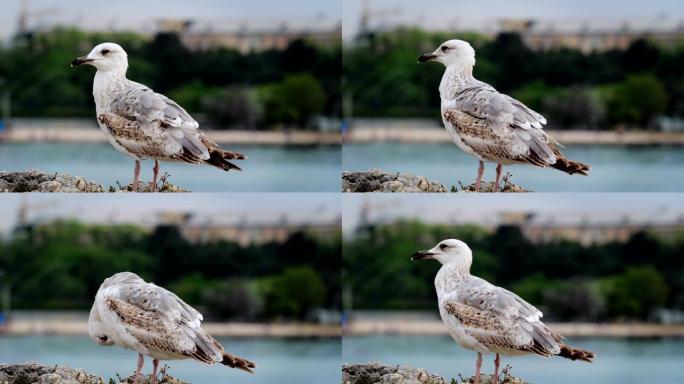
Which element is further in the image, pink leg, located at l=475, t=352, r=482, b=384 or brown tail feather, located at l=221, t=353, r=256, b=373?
brown tail feather, located at l=221, t=353, r=256, b=373

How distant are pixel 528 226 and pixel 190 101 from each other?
8.89 feet

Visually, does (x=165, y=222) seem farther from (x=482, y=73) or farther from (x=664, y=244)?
(x=664, y=244)

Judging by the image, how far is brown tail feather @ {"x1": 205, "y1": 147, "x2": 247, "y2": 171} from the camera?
1044 centimetres

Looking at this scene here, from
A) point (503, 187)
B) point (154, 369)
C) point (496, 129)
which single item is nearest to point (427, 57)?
point (496, 129)

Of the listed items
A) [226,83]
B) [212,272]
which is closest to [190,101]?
[226,83]

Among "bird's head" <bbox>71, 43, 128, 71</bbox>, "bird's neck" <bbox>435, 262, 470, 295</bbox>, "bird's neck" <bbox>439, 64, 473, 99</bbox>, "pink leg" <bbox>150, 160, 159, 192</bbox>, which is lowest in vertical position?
"bird's neck" <bbox>435, 262, 470, 295</bbox>

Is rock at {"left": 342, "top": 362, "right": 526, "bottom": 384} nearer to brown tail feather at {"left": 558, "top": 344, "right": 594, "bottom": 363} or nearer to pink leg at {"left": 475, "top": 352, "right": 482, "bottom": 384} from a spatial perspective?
pink leg at {"left": 475, "top": 352, "right": 482, "bottom": 384}

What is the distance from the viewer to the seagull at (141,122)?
10.2 metres

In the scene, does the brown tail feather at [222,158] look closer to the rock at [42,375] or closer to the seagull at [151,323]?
the seagull at [151,323]

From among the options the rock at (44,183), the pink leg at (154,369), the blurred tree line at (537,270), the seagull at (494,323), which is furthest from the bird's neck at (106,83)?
the seagull at (494,323)

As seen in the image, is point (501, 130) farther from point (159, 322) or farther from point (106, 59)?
point (106, 59)

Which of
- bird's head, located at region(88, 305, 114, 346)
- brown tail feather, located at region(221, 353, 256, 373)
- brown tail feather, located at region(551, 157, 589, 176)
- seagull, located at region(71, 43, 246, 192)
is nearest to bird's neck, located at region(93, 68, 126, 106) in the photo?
seagull, located at region(71, 43, 246, 192)

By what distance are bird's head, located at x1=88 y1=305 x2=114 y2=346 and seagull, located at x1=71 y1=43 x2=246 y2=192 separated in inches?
40.3

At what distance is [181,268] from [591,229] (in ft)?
9.89
